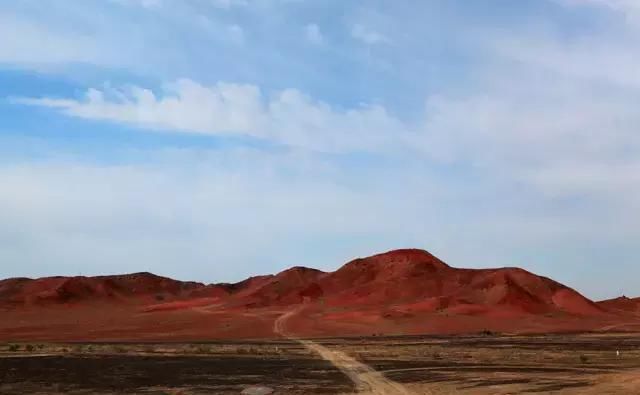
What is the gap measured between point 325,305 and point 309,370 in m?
81.2

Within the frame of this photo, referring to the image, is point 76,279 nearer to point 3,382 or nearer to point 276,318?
point 276,318

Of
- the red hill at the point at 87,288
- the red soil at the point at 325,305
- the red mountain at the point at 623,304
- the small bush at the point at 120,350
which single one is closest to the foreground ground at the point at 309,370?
the small bush at the point at 120,350

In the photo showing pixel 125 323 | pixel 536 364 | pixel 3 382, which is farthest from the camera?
pixel 125 323

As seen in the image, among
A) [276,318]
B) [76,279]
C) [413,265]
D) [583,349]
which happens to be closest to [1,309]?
[76,279]

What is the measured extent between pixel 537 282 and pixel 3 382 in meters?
104

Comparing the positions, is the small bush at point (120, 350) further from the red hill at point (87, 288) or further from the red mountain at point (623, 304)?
the red mountain at point (623, 304)

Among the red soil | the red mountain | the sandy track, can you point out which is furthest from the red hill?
the sandy track

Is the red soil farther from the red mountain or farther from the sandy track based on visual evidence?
the sandy track

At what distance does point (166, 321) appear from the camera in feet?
306

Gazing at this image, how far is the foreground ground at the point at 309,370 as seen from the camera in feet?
84.9

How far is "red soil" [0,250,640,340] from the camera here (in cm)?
8375

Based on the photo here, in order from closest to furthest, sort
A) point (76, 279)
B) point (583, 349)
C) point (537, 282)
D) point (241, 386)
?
1. point (241, 386)
2. point (583, 349)
3. point (537, 282)
4. point (76, 279)

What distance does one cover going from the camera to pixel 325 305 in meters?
114

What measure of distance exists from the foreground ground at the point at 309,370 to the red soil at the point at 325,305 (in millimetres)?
29061
